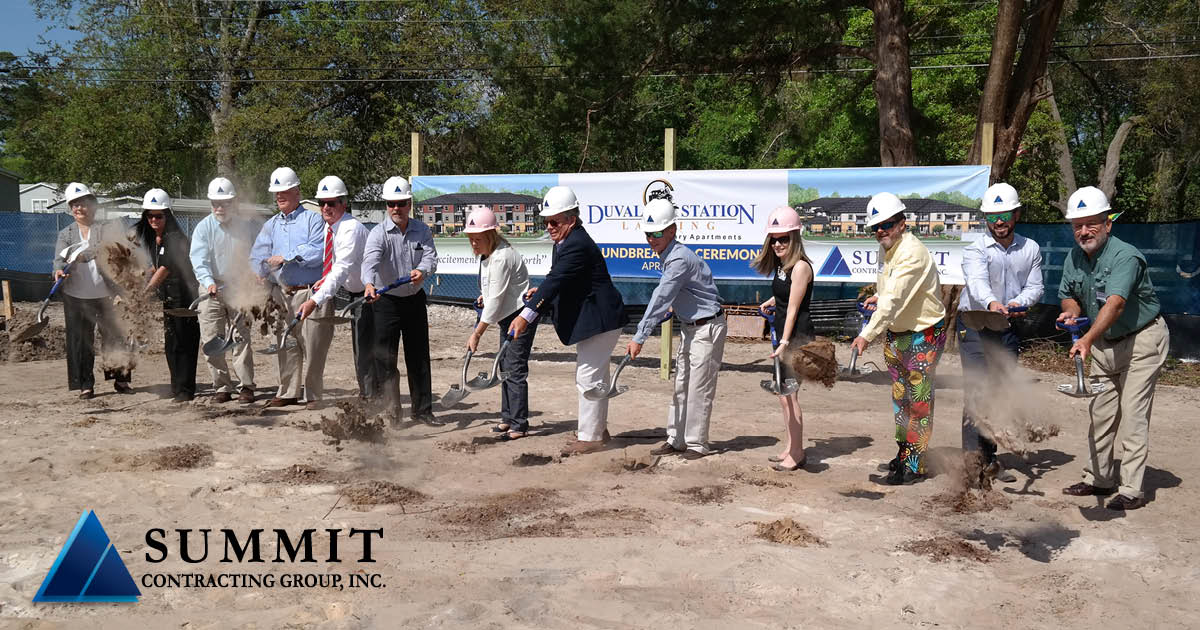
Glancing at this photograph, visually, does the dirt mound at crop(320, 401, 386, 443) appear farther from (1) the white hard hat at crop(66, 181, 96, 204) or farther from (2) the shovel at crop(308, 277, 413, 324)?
(1) the white hard hat at crop(66, 181, 96, 204)

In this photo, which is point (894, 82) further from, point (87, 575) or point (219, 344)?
point (87, 575)

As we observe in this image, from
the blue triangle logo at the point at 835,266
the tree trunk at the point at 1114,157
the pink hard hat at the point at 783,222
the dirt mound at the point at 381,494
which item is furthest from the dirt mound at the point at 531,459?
the tree trunk at the point at 1114,157

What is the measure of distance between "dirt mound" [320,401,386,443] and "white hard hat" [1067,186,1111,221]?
538 cm

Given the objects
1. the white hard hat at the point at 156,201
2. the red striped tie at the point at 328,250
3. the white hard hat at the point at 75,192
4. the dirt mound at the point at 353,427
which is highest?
the white hard hat at the point at 75,192

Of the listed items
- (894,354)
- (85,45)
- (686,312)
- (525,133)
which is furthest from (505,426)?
(85,45)

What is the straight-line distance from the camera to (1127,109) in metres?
36.9

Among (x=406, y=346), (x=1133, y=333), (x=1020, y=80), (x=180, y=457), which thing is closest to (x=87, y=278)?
(x=180, y=457)

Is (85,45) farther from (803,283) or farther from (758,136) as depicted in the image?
(803,283)

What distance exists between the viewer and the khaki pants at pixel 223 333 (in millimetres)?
9102

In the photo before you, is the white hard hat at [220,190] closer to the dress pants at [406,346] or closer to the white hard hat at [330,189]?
the white hard hat at [330,189]

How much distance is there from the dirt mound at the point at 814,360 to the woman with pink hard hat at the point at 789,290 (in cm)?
16

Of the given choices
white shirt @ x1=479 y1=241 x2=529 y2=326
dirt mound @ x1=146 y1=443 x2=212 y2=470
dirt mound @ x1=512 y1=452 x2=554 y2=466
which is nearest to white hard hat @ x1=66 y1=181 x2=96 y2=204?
dirt mound @ x1=146 y1=443 x2=212 y2=470

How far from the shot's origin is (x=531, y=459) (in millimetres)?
7566

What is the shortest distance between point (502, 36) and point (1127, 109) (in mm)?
24503
